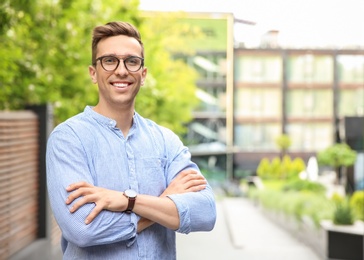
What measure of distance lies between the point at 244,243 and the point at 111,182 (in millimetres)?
11546

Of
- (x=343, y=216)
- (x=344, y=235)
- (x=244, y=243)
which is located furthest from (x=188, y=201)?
(x=244, y=243)

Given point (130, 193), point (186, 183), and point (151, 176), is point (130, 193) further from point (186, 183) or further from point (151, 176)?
point (186, 183)

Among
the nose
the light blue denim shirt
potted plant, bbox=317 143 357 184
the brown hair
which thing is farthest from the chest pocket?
potted plant, bbox=317 143 357 184

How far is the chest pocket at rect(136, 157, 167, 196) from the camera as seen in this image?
2.54 meters

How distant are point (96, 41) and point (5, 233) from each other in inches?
190

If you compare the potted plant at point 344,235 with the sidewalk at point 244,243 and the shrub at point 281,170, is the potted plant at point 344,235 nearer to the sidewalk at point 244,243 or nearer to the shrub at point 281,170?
the sidewalk at point 244,243

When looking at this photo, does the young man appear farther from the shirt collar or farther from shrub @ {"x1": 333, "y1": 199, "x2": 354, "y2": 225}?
shrub @ {"x1": 333, "y1": 199, "x2": 354, "y2": 225}

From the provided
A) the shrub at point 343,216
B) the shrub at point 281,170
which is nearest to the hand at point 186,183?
the shrub at point 343,216

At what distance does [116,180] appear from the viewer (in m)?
2.49

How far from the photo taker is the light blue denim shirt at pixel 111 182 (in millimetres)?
2383

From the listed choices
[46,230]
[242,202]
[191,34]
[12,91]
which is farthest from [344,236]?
[191,34]

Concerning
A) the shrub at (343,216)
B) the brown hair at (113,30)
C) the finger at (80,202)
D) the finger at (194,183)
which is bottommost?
the shrub at (343,216)

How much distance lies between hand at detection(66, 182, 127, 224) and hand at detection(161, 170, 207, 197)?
23 cm

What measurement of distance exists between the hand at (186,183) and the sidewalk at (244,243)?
26.7 ft
